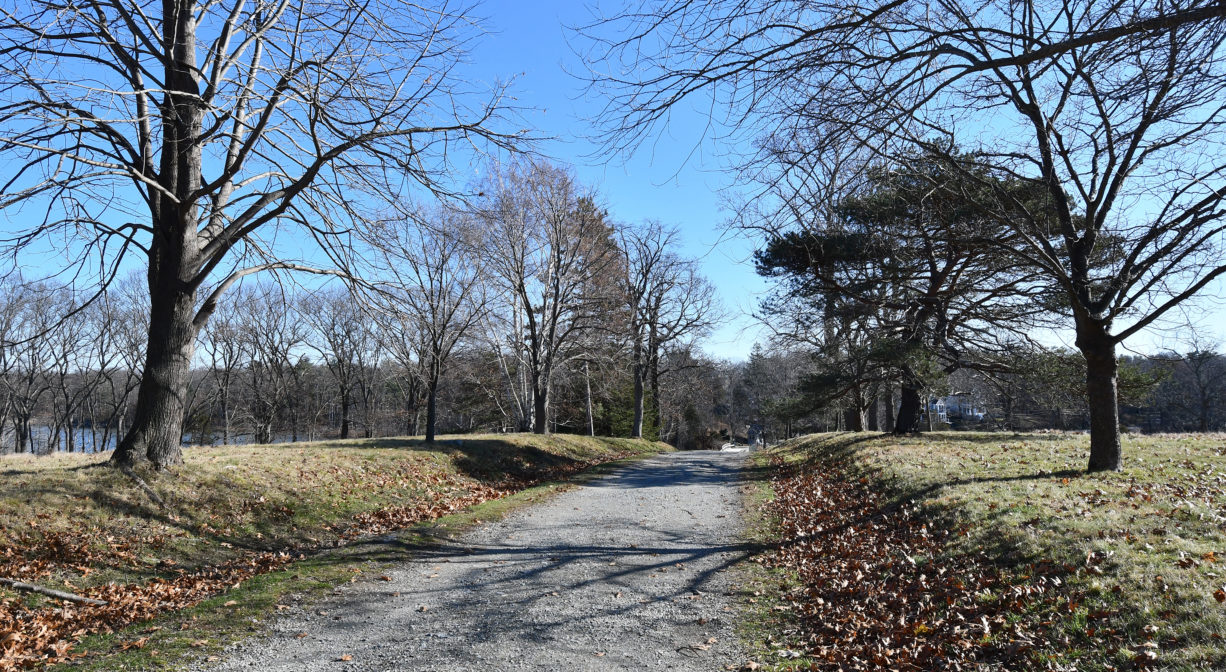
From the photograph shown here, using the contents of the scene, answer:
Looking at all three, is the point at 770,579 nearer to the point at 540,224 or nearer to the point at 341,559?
the point at 341,559

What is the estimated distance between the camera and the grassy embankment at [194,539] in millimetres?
4945

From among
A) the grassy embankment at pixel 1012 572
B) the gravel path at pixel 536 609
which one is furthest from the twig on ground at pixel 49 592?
the grassy embankment at pixel 1012 572

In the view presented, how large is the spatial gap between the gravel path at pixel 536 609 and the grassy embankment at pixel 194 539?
53 centimetres

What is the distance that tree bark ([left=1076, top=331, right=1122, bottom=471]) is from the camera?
916cm

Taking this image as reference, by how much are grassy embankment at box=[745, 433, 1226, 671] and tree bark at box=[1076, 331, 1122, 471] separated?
1.09ft

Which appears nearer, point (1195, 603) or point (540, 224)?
point (1195, 603)

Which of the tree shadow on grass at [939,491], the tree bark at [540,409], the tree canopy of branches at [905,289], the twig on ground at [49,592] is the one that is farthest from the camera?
the tree bark at [540,409]

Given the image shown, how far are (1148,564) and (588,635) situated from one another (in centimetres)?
432

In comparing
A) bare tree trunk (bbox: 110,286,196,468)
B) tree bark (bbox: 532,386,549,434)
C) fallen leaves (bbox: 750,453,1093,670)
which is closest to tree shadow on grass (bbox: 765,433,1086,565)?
fallen leaves (bbox: 750,453,1093,670)

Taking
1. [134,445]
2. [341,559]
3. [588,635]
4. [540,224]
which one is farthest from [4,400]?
[588,635]

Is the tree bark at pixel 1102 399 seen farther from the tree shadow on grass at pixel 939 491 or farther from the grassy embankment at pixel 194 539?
the grassy embankment at pixel 194 539

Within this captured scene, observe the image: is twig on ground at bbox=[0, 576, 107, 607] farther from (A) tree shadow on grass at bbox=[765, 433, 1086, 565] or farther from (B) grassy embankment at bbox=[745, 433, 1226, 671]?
(A) tree shadow on grass at bbox=[765, 433, 1086, 565]

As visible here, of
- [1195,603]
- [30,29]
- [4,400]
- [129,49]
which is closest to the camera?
[1195,603]

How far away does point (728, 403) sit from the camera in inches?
2987
